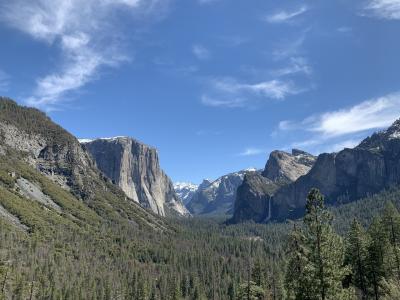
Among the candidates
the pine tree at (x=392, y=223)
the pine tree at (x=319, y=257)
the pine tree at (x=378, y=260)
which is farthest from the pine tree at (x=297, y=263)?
the pine tree at (x=392, y=223)

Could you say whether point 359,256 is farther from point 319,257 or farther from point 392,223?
point 319,257

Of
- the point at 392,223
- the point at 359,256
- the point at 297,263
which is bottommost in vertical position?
the point at 359,256

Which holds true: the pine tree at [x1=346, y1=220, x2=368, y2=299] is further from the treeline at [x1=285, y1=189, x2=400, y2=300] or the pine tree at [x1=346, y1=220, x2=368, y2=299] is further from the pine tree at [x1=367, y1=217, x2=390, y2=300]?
the treeline at [x1=285, y1=189, x2=400, y2=300]

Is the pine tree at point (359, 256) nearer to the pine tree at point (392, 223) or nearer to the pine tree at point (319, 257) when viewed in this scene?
the pine tree at point (392, 223)

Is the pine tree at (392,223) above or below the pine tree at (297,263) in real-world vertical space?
above

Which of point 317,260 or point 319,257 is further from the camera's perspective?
point 317,260

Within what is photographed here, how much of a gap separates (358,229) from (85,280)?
14048 cm

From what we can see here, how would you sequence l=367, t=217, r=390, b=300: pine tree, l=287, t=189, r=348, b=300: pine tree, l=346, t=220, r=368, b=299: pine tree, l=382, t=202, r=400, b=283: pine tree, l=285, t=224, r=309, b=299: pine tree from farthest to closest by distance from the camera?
l=382, t=202, r=400, b=283: pine tree, l=346, t=220, r=368, b=299: pine tree, l=367, t=217, r=390, b=300: pine tree, l=285, t=224, r=309, b=299: pine tree, l=287, t=189, r=348, b=300: pine tree

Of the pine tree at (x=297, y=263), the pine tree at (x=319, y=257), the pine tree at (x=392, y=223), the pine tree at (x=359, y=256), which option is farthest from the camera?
the pine tree at (x=392, y=223)

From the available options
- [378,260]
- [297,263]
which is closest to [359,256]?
[378,260]

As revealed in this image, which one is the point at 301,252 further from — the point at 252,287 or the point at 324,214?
the point at 252,287

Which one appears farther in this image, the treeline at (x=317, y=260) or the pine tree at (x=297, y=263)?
the pine tree at (x=297, y=263)

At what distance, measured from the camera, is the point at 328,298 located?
46531 mm

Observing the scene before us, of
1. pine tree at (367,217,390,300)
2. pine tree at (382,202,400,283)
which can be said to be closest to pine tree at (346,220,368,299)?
pine tree at (367,217,390,300)
